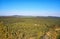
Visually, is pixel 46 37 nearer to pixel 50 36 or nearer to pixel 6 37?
pixel 50 36

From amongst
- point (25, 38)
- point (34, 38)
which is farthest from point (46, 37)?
point (25, 38)

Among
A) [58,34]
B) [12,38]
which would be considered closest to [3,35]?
[12,38]

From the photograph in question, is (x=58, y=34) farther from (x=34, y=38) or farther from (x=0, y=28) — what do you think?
(x=0, y=28)

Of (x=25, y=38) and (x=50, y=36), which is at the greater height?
(x=50, y=36)

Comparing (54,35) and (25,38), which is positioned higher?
(54,35)

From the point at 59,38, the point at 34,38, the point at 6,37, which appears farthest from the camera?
the point at 34,38

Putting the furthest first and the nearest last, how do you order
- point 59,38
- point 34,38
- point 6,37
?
point 34,38, point 6,37, point 59,38

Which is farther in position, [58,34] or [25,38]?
[25,38]

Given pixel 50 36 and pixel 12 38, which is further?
pixel 12 38

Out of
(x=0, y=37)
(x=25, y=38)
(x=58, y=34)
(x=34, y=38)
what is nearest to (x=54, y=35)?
(x=58, y=34)
